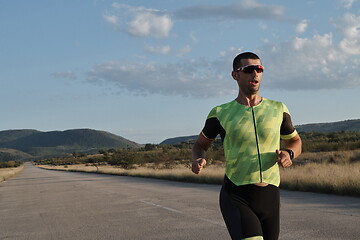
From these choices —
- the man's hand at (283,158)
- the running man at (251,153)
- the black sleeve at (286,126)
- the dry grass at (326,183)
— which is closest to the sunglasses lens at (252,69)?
the running man at (251,153)

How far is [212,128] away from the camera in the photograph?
3920 millimetres

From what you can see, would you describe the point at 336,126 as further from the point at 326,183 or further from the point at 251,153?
the point at 251,153

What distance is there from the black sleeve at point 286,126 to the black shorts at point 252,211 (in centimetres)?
50

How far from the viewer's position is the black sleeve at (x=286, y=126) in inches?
154

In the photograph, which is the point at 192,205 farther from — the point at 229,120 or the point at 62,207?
the point at 229,120

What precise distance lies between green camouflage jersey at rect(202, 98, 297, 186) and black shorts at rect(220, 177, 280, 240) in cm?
8

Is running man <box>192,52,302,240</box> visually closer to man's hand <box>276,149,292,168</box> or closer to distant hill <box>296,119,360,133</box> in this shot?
man's hand <box>276,149,292,168</box>

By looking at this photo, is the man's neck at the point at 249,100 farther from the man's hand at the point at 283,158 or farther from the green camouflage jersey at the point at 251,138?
the man's hand at the point at 283,158

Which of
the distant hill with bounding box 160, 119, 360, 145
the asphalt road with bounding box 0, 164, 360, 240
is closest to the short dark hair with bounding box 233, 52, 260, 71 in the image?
the asphalt road with bounding box 0, 164, 360, 240

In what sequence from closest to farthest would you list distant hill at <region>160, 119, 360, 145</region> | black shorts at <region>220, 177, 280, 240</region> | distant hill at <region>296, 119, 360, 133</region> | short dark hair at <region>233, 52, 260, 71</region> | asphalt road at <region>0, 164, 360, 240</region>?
black shorts at <region>220, 177, 280, 240</region>
short dark hair at <region>233, 52, 260, 71</region>
asphalt road at <region>0, 164, 360, 240</region>
distant hill at <region>296, 119, 360, 133</region>
distant hill at <region>160, 119, 360, 145</region>

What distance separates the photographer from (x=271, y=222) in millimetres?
3691

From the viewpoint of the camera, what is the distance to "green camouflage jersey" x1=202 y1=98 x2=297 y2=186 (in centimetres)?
367

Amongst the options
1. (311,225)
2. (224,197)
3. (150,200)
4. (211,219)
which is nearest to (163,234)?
(211,219)

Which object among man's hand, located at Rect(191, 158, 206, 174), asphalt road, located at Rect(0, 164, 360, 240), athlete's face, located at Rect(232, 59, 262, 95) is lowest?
asphalt road, located at Rect(0, 164, 360, 240)
